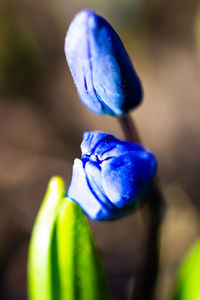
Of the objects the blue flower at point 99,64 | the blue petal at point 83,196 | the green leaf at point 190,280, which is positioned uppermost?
the blue flower at point 99,64

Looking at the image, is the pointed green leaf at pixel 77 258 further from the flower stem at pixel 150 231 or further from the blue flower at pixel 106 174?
the flower stem at pixel 150 231

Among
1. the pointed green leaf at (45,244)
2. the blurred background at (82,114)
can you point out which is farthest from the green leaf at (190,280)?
the blurred background at (82,114)

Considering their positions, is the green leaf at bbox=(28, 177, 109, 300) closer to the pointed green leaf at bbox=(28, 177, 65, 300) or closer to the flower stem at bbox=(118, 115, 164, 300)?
the pointed green leaf at bbox=(28, 177, 65, 300)

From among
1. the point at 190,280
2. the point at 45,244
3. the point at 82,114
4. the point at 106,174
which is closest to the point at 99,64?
the point at 106,174

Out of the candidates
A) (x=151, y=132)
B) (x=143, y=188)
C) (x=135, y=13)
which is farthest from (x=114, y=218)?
(x=135, y=13)

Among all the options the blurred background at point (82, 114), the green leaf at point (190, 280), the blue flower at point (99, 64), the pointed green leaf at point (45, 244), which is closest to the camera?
the blue flower at point (99, 64)

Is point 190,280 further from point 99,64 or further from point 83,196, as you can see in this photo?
point 99,64

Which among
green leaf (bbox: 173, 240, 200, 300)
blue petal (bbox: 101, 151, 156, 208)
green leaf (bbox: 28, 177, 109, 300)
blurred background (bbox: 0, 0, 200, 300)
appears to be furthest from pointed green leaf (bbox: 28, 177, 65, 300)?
blurred background (bbox: 0, 0, 200, 300)
